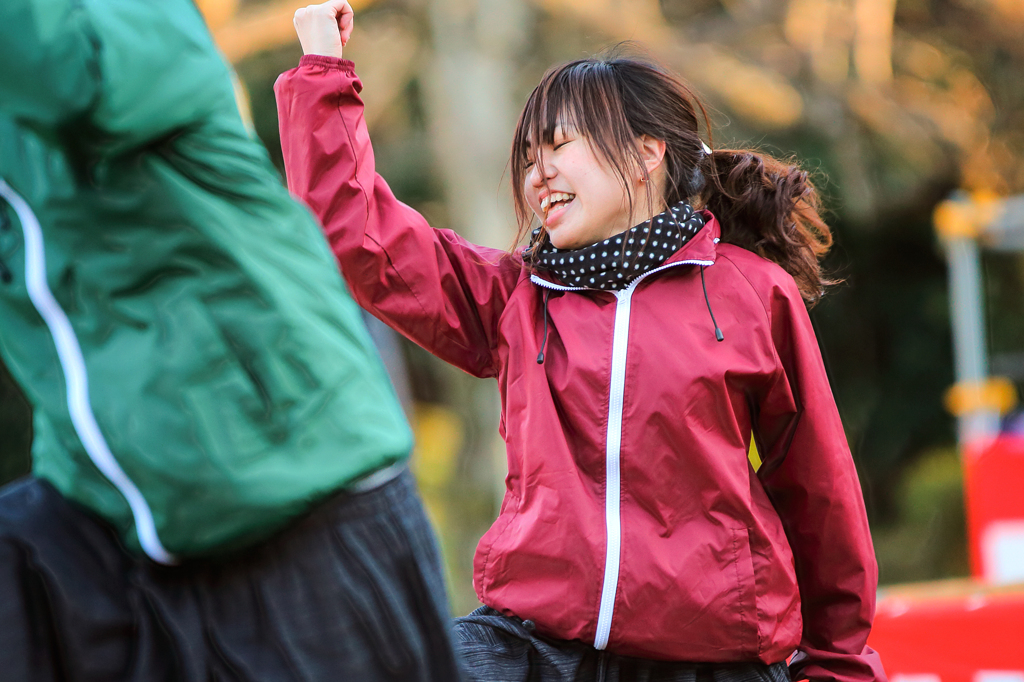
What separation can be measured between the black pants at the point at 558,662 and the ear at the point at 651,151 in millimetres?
806

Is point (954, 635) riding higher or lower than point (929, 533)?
higher

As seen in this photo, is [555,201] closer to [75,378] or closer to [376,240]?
[376,240]

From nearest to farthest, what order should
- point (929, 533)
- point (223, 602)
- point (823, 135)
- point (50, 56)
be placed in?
point (50, 56)
point (223, 602)
point (823, 135)
point (929, 533)

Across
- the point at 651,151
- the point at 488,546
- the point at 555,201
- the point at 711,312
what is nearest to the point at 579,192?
the point at 555,201

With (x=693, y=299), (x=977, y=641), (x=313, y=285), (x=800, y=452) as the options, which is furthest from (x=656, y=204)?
(x=977, y=641)

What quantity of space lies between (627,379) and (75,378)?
2.87 feet

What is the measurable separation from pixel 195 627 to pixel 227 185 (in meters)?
0.46

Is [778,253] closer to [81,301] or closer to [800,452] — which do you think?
[800,452]

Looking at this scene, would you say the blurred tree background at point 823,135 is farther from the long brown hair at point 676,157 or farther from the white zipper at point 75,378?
the white zipper at point 75,378

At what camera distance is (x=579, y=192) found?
71.9 inches

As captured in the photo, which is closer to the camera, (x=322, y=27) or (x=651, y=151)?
(x=322, y=27)

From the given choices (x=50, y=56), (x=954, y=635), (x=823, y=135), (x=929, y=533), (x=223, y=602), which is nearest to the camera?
(x=50, y=56)

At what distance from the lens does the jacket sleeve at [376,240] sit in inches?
69.1

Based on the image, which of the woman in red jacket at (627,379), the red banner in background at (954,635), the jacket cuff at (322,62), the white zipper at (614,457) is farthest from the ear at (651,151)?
the red banner in background at (954,635)
